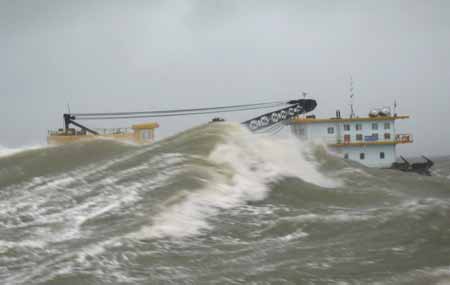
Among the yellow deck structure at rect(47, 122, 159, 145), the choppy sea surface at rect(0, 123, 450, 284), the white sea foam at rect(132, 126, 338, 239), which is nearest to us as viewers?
the choppy sea surface at rect(0, 123, 450, 284)

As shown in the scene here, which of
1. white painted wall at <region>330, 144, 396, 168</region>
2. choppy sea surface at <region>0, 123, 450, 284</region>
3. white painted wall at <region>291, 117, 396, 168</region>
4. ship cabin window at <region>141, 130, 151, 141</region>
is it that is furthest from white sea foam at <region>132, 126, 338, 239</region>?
ship cabin window at <region>141, 130, 151, 141</region>

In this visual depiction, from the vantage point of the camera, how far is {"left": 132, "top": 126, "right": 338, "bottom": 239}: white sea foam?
30.1 feet

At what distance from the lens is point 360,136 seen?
144ft

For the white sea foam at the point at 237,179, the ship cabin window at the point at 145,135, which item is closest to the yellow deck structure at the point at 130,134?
the ship cabin window at the point at 145,135

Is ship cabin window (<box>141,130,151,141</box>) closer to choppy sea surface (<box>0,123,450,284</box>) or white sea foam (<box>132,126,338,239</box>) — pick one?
white sea foam (<box>132,126,338,239</box>)

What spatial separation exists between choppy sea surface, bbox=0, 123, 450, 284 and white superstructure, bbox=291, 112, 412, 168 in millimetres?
26949

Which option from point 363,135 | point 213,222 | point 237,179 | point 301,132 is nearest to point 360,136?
point 363,135

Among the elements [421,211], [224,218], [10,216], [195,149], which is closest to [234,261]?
[224,218]

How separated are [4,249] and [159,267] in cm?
295

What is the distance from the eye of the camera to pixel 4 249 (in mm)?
8297

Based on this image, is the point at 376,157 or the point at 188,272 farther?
the point at 376,157

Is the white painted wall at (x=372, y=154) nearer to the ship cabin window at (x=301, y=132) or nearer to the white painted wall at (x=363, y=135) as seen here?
the white painted wall at (x=363, y=135)

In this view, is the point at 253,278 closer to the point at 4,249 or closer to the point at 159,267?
the point at 159,267

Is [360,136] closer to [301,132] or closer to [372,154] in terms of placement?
[372,154]
